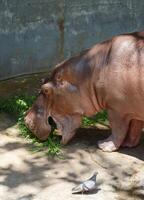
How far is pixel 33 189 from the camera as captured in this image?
553 centimetres

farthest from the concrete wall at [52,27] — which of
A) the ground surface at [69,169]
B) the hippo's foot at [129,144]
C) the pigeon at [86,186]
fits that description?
the pigeon at [86,186]

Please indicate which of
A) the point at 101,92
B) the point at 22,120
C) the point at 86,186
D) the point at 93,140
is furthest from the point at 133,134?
the point at 22,120

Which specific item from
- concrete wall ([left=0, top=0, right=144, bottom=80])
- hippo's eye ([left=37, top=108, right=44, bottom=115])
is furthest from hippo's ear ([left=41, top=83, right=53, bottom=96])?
concrete wall ([left=0, top=0, right=144, bottom=80])

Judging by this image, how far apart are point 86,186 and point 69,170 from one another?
0.64m

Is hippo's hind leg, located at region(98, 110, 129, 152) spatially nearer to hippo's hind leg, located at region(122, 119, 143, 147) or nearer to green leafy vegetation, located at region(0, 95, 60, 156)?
hippo's hind leg, located at region(122, 119, 143, 147)

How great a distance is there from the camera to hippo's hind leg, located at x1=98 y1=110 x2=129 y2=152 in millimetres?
6223

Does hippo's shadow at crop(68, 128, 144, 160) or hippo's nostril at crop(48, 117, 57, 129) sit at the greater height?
hippo's nostril at crop(48, 117, 57, 129)

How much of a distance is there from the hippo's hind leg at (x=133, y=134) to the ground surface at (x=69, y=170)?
9cm

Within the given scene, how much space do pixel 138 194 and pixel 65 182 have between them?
0.75 m

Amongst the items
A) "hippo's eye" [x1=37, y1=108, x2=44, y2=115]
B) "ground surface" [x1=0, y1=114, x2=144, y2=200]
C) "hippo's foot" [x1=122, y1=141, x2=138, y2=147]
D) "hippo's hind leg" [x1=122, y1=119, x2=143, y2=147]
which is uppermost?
"hippo's eye" [x1=37, y1=108, x2=44, y2=115]

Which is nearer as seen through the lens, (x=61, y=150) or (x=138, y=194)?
(x=138, y=194)

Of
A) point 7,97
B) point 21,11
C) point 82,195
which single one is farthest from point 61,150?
point 21,11

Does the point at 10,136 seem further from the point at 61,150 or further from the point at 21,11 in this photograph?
the point at 21,11

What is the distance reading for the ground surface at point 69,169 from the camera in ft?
17.9
